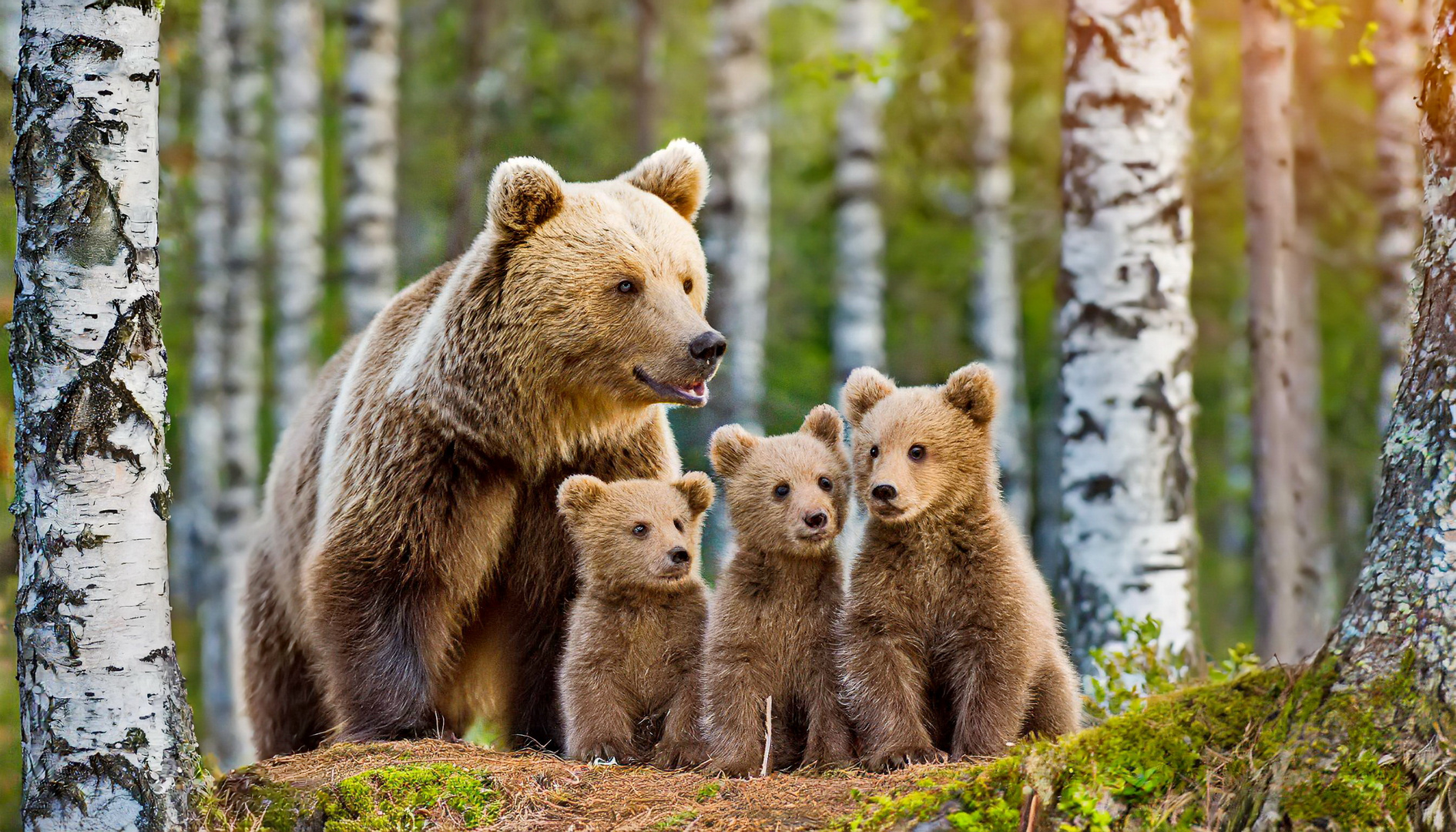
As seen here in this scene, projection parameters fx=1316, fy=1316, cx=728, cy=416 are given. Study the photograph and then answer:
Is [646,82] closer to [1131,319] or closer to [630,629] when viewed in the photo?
[1131,319]

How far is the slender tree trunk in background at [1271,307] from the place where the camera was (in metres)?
7.92

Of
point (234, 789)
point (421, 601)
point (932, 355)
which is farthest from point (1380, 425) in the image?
→ point (234, 789)

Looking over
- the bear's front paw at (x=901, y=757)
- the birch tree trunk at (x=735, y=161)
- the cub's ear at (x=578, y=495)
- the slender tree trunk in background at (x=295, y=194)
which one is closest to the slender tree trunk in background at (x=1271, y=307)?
the birch tree trunk at (x=735, y=161)

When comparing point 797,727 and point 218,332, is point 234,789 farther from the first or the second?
point 218,332

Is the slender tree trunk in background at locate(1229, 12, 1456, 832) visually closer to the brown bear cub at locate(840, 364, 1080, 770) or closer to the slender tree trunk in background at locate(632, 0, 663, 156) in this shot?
the brown bear cub at locate(840, 364, 1080, 770)

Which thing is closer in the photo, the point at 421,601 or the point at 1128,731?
the point at 1128,731

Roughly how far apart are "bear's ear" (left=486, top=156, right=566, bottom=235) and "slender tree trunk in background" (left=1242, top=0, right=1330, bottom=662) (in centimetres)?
494

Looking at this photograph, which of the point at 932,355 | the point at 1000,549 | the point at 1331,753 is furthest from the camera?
the point at 932,355

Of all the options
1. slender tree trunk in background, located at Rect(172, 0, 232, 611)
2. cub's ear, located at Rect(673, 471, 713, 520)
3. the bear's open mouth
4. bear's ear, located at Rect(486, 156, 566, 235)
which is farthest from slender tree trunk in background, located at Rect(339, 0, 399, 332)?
cub's ear, located at Rect(673, 471, 713, 520)

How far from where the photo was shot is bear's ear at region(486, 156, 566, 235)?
15.8ft

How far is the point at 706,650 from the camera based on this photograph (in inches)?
173

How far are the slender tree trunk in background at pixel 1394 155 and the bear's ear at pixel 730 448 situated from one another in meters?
6.99

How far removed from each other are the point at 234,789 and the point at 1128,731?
103 inches

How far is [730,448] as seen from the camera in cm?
455
